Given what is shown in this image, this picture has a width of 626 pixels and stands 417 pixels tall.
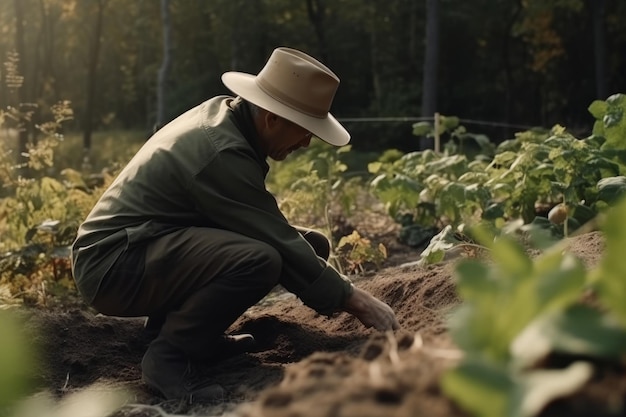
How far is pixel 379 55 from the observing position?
2820cm

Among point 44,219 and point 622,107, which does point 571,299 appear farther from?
point 44,219

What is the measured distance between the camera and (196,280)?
3520 millimetres

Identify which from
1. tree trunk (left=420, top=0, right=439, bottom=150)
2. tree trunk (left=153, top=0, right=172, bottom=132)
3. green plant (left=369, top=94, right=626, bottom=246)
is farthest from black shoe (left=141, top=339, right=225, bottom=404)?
tree trunk (left=153, top=0, right=172, bottom=132)

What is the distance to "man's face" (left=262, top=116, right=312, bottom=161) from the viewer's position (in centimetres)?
370

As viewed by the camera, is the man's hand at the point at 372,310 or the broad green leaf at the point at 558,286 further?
the man's hand at the point at 372,310

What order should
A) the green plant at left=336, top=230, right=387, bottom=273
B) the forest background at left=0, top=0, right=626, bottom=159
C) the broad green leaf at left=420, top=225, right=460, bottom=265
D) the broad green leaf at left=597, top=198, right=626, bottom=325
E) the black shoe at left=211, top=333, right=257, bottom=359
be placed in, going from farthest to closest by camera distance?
the forest background at left=0, top=0, right=626, bottom=159 < the green plant at left=336, top=230, right=387, bottom=273 < the broad green leaf at left=420, top=225, right=460, bottom=265 < the black shoe at left=211, top=333, right=257, bottom=359 < the broad green leaf at left=597, top=198, right=626, bottom=325

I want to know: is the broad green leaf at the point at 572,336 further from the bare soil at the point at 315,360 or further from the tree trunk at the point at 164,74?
the tree trunk at the point at 164,74

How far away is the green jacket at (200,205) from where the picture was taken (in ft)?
11.4

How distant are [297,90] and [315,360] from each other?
189 centimetres

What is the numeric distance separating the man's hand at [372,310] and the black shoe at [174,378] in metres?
0.61

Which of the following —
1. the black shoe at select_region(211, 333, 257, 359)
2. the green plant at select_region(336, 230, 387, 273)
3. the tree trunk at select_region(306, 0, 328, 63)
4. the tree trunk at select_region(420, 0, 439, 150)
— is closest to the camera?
the black shoe at select_region(211, 333, 257, 359)

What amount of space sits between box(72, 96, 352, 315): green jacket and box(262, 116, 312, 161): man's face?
7cm

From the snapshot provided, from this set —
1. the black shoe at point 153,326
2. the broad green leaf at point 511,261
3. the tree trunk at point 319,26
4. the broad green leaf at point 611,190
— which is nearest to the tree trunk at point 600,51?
the tree trunk at point 319,26

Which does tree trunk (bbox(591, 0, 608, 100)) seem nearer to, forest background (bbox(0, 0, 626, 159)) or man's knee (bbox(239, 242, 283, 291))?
forest background (bbox(0, 0, 626, 159))
